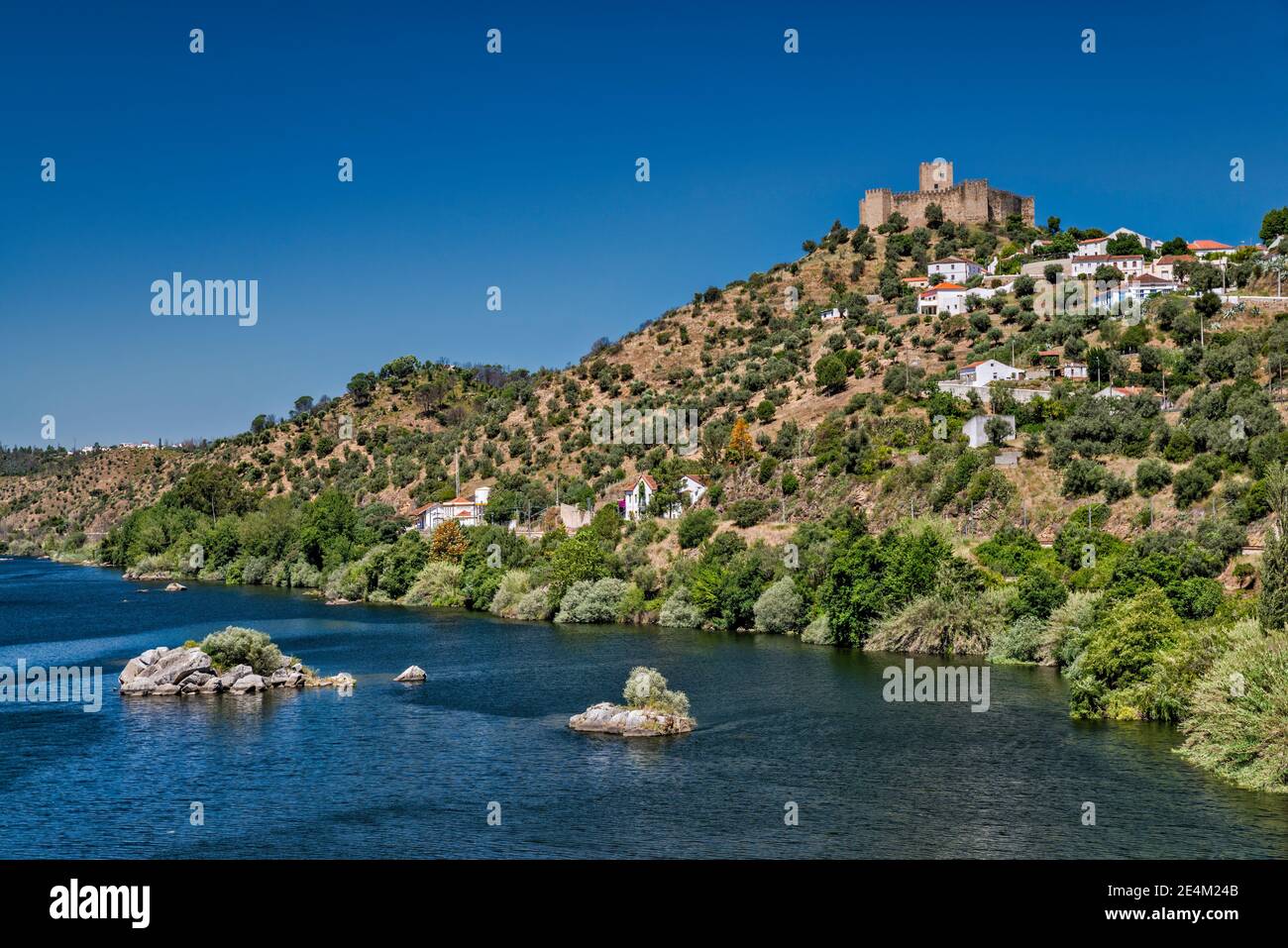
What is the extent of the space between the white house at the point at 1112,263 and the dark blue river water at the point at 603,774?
66.8m

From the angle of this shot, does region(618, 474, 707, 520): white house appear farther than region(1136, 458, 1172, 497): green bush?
Yes

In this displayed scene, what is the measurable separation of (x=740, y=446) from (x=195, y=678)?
142ft

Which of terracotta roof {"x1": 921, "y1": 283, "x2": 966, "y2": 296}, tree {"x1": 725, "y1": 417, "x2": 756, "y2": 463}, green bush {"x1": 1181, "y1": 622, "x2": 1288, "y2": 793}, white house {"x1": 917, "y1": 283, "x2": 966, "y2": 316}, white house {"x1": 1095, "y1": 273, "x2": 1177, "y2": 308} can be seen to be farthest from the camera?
terracotta roof {"x1": 921, "y1": 283, "x2": 966, "y2": 296}

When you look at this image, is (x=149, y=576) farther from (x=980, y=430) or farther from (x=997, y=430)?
(x=997, y=430)

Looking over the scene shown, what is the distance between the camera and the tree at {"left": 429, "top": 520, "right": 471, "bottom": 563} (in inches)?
3061

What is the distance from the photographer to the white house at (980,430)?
69938 millimetres

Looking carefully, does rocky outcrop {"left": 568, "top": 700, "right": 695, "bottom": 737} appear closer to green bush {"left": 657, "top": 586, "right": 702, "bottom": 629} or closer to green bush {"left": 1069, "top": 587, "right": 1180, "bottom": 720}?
green bush {"left": 1069, "top": 587, "right": 1180, "bottom": 720}

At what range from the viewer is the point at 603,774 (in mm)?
31906

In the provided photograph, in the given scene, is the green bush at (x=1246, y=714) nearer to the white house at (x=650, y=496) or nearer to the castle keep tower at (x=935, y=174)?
the white house at (x=650, y=496)

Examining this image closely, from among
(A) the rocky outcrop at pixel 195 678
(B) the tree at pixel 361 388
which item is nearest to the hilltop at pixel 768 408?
(B) the tree at pixel 361 388

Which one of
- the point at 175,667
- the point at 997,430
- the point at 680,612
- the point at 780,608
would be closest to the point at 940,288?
the point at 997,430

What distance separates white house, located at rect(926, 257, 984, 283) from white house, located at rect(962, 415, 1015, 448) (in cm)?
4325

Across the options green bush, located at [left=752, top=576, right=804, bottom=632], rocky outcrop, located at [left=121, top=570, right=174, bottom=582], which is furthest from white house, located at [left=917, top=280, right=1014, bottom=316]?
rocky outcrop, located at [left=121, top=570, right=174, bottom=582]
